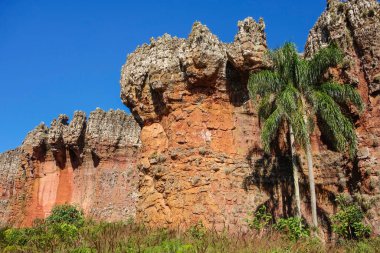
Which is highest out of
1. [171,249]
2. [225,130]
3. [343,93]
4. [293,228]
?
[343,93]

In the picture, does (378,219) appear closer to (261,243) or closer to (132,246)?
(261,243)

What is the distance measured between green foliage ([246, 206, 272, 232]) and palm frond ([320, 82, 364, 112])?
5.85 m

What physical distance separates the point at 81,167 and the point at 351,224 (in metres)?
27.3

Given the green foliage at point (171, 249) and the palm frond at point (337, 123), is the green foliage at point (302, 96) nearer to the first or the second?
the palm frond at point (337, 123)

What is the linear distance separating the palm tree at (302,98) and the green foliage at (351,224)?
155 cm

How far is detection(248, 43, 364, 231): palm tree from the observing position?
658 inches

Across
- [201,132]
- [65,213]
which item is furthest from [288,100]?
[65,213]

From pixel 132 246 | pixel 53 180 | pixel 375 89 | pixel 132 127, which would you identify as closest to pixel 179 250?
pixel 132 246

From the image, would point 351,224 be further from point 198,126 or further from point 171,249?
point 171,249

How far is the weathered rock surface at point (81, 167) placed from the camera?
118 ft

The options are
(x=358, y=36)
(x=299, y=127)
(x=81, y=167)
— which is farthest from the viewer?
(x=81, y=167)

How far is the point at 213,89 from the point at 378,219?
29.3 feet

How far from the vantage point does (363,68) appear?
18.6 metres

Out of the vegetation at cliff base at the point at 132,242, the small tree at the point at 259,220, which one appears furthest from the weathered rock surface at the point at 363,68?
the vegetation at cliff base at the point at 132,242
